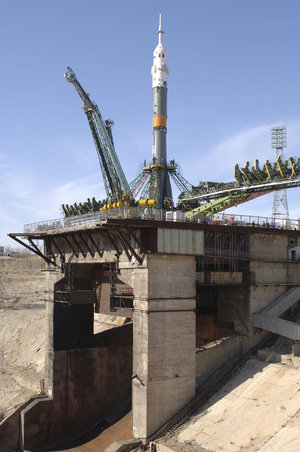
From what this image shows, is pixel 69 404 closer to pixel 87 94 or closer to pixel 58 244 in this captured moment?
pixel 58 244

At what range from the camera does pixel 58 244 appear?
144 ft

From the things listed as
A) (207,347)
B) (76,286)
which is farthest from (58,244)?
(207,347)

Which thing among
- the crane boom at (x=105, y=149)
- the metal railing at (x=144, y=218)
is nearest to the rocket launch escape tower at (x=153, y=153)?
the crane boom at (x=105, y=149)

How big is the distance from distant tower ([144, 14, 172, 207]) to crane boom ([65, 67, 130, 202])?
5.04m

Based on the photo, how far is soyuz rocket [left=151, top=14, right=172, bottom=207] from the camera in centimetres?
7031

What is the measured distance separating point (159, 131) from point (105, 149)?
31.7 ft

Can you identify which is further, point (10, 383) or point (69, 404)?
point (10, 383)

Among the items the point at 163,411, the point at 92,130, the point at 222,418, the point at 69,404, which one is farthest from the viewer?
the point at 92,130

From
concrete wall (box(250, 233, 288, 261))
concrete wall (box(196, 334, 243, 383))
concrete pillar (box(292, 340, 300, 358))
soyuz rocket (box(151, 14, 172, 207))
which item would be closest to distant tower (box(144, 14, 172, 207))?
soyuz rocket (box(151, 14, 172, 207))

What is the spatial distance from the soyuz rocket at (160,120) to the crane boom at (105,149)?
5.74m

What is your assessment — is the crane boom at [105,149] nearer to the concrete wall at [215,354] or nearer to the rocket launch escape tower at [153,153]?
the rocket launch escape tower at [153,153]

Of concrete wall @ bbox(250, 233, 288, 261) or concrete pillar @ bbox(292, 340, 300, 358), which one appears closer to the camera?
concrete pillar @ bbox(292, 340, 300, 358)

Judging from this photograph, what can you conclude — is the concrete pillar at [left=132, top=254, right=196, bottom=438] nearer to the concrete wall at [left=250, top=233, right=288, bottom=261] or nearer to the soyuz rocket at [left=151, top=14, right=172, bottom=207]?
the concrete wall at [left=250, top=233, right=288, bottom=261]

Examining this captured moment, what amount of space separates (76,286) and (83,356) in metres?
6.75
